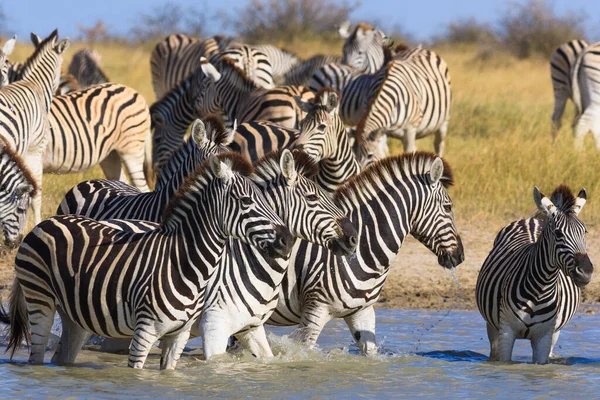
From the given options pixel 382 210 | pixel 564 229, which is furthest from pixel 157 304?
pixel 564 229

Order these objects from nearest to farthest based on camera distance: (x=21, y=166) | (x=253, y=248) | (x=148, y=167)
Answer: (x=253, y=248)
(x=21, y=166)
(x=148, y=167)

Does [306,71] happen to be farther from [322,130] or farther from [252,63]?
[322,130]

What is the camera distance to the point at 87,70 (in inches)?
703

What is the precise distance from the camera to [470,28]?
130 feet

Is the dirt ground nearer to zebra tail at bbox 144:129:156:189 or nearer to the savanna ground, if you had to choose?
the savanna ground

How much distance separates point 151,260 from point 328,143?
319 cm

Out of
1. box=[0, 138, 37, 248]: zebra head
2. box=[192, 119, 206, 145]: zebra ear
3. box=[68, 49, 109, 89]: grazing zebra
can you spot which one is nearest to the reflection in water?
box=[0, 138, 37, 248]: zebra head

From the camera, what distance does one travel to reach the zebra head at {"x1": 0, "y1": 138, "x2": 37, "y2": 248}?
290 inches

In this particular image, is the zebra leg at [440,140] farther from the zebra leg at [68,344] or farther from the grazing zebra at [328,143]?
the zebra leg at [68,344]

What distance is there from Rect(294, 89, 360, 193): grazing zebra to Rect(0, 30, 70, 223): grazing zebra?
7.14 ft

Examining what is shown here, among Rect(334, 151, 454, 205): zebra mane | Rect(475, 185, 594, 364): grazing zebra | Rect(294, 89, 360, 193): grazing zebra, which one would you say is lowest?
Rect(475, 185, 594, 364): grazing zebra

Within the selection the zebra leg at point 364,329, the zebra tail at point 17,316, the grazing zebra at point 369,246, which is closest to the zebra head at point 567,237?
the grazing zebra at point 369,246

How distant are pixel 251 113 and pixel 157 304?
5707 millimetres

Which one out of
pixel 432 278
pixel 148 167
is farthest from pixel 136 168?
pixel 432 278
